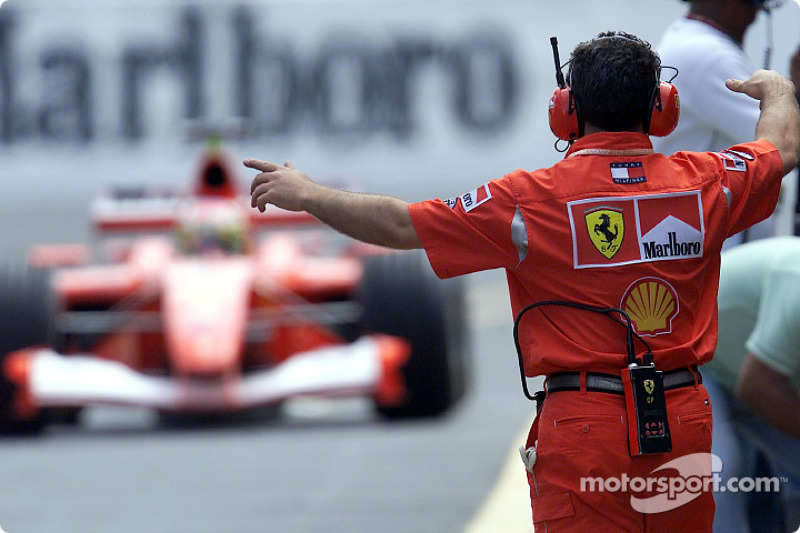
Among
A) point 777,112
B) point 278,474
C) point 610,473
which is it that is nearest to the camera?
point 610,473

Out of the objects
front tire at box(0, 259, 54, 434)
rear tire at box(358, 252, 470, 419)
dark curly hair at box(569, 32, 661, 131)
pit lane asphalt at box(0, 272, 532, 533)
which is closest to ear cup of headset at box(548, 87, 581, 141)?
dark curly hair at box(569, 32, 661, 131)

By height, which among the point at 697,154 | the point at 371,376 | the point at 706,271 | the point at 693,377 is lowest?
the point at 371,376

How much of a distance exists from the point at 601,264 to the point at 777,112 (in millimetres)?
593

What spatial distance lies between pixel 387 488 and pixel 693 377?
148 inches

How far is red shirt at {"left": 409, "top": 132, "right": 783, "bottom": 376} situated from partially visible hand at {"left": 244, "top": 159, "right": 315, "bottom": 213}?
0.77 feet

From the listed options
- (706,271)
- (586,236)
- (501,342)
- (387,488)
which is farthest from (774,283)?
(501,342)

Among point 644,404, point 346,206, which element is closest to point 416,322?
point 346,206

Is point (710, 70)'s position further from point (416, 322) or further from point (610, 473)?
point (416, 322)

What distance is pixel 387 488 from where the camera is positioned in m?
6.50

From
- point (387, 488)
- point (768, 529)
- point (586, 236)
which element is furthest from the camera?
point (387, 488)

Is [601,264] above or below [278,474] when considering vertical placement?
above

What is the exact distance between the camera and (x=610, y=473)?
273 cm

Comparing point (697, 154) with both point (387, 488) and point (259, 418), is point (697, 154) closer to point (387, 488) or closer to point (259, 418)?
point (387, 488)

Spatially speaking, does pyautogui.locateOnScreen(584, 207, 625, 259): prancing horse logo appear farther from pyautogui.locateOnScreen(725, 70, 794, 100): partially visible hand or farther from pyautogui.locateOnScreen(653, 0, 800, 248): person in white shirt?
pyautogui.locateOnScreen(653, 0, 800, 248): person in white shirt
